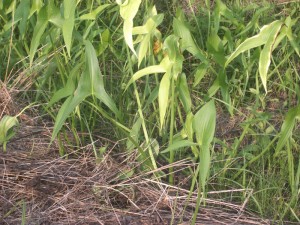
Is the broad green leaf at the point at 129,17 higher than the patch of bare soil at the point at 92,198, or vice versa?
the broad green leaf at the point at 129,17

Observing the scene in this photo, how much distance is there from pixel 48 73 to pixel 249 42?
2.45 ft

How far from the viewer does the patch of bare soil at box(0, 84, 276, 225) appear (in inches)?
62.5

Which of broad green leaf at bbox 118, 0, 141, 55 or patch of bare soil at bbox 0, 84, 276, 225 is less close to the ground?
broad green leaf at bbox 118, 0, 141, 55

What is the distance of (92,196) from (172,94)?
0.33m

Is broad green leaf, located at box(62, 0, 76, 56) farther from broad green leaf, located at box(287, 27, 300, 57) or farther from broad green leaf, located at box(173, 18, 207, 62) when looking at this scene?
broad green leaf, located at box(287, 27, 300, 57)

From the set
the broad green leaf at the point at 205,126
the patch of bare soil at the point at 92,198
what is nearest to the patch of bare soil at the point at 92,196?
the patch of bare soil at the point at 92,198

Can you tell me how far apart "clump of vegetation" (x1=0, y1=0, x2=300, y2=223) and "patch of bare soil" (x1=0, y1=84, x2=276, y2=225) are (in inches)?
1.6

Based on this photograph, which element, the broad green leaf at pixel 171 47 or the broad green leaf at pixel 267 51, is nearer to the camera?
the broad green leaf at pixel 267 51

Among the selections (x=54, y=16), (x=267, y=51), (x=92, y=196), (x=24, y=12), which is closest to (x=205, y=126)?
(x=267, y=51)

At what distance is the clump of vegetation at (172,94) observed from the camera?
1.51m

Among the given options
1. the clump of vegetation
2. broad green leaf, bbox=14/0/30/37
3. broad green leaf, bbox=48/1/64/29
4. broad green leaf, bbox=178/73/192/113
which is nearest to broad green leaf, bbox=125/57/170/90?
the clump of vegetation

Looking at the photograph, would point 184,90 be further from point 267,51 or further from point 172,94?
point 267,51

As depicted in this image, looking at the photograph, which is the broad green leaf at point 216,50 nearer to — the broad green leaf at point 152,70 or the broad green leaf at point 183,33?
the broad green leaf at point 183,33

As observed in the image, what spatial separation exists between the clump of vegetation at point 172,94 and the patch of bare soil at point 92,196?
4 centimetres
